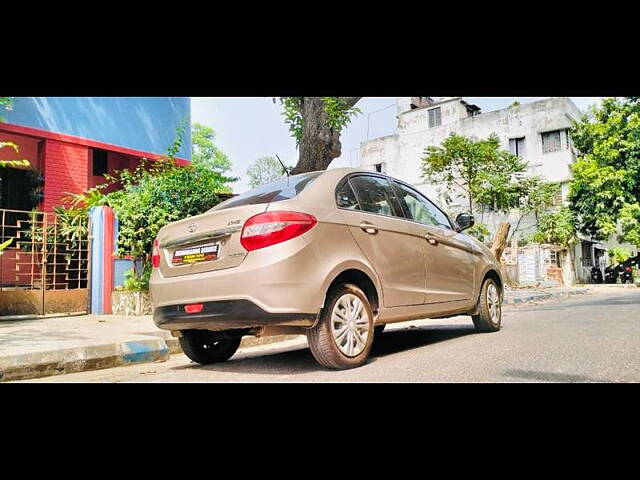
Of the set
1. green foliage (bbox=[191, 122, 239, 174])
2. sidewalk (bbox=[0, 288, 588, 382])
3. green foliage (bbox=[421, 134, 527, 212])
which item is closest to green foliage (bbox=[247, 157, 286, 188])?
green foliage (bbox=[191, 122, 239, 174])

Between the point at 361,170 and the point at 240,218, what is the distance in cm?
145

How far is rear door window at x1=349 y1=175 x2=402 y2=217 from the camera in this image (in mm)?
4859

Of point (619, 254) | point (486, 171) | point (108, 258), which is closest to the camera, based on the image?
point (108, 258)

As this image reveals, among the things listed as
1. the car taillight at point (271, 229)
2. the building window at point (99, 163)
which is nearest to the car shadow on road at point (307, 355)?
the car taillight at point (271, 229)

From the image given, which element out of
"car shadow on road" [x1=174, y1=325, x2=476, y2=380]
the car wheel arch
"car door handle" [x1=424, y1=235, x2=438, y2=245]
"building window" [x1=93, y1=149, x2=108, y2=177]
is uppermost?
"building window" [x1=93, y1=149, x2=108, y2=177]

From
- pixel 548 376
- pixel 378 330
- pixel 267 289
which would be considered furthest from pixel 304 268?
pixel 378 330

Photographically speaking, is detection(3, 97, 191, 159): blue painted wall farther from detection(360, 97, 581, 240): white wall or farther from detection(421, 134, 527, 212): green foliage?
detection(360, 97, 581, 240): white wall

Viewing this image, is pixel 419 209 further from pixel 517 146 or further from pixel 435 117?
pixel 435 117

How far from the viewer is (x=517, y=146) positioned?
3042cm

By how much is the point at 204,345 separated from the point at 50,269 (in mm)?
6326

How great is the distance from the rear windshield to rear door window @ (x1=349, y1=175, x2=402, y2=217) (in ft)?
1.33
